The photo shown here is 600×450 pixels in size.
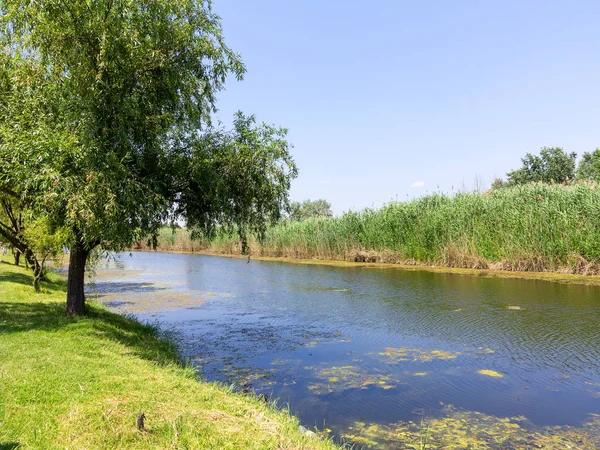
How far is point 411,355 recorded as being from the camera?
996 centimetres

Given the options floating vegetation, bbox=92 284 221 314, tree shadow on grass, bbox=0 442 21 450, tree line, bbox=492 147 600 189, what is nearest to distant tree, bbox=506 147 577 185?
tree line, bbox=492 147 600 189

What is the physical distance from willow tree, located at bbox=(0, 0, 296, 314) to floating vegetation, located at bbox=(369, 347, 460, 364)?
412 centimetres

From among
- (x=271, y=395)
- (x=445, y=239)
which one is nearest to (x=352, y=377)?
(x=271, y=395)

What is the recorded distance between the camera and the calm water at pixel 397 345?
723 centimetres

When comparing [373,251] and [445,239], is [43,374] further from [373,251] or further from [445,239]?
[373,251]

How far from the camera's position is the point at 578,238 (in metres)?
19.7

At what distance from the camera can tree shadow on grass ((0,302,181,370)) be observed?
29.5 ft

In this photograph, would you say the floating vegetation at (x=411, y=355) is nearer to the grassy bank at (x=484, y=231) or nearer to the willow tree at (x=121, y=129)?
the willow tree at (x=121, y=129)

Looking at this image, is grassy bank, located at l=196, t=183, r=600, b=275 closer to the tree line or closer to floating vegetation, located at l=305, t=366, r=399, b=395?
floating vegetation, located at l=305, t=366, r=399, b=395

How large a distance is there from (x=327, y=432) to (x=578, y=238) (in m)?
17.8

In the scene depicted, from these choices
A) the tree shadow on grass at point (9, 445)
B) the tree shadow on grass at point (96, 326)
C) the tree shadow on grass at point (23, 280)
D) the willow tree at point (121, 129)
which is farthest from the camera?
the tree shadow on grass at point (23, 280)

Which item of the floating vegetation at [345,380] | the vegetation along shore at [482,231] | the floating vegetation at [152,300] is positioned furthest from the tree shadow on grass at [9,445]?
the floating vegetation at [152,300]

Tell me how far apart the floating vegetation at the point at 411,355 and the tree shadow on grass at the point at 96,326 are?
431 cm

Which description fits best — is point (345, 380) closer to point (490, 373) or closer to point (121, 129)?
point (490, 373)
